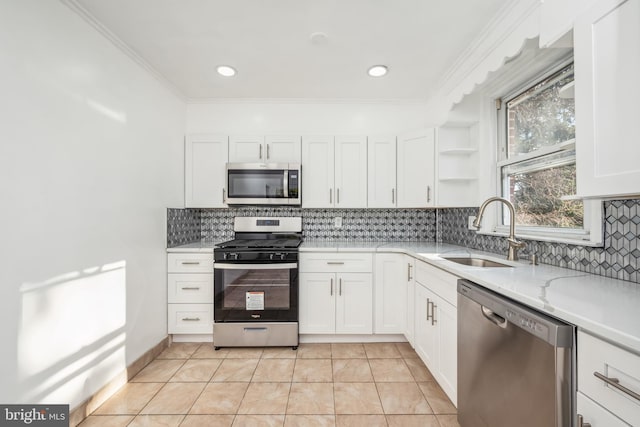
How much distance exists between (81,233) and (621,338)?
7.62 feet

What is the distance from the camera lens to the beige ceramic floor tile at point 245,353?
2350mm

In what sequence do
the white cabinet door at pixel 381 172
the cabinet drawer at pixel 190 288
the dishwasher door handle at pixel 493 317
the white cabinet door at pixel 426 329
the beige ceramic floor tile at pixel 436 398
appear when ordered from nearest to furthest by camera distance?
the dishwasher door handle at pixel 493 317 < the beige ceramic floor tile at pixel 436 398 < the white cabinet door at pixel 426 329 < the cabinet drawer at pixel 190 288 < the white cabinet door at pixel 381 172

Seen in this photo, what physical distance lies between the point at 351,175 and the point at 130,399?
8.08 ft

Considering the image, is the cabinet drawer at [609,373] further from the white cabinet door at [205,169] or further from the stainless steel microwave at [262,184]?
the white cabinet door at [205,169]

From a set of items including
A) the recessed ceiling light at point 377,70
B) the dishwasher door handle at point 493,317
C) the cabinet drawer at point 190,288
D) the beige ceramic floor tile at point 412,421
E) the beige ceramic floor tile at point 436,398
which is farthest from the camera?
the cabinet drawer at point 190,288

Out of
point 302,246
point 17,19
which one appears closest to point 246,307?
point 302,246

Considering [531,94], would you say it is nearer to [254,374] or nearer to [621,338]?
[621,338]

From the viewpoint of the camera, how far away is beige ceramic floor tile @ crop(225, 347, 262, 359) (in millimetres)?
2350

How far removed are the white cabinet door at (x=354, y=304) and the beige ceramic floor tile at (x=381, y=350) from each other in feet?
0.44

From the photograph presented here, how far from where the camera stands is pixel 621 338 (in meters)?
0.70

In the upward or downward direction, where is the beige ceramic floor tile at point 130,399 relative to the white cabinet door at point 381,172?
downward

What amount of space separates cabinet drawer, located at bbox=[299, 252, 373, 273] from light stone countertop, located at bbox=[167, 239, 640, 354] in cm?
83

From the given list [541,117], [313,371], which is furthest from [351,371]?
[541,117]

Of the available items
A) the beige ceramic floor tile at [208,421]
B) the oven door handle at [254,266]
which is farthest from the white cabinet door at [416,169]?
the beige ceramic floor tile at [208,421]
